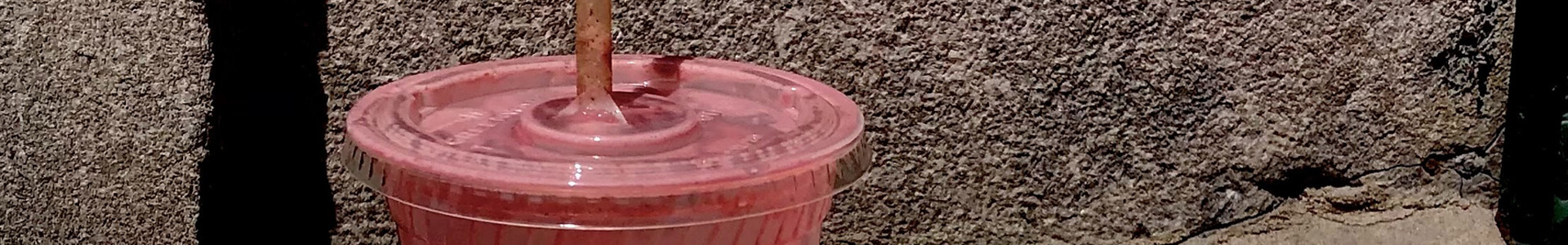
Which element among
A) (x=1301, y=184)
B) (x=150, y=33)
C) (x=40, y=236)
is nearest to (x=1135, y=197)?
(x=1301, y=184)

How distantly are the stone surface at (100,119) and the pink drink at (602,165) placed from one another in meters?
0.34

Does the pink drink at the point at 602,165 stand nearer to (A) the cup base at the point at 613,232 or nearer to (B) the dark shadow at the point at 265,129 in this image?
(A) the cup base at the point at 613,232

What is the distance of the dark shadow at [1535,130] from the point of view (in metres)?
1.17

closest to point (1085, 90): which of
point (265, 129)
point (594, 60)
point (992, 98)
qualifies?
point (992, 98)

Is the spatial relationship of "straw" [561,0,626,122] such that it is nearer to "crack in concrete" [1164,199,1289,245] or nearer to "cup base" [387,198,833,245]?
"cup base" [387,198,833,245]

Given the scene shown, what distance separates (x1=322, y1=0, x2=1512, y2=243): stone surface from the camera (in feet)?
3.50

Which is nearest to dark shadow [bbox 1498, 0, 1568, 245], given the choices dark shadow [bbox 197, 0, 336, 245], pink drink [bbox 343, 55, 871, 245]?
pink drink [bbox 343, 55, 871, 245]

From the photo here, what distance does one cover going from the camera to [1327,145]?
119 centimetres

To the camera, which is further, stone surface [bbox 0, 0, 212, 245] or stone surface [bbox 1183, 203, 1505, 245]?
stone surface [bbox 1183, 203, 1505, 245]

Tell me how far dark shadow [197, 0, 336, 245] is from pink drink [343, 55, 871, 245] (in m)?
0.31

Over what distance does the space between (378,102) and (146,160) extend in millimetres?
445

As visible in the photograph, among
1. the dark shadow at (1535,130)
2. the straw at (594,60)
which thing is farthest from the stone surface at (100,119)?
the dark shadow at (1535,130)

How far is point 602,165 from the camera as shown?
617 mm

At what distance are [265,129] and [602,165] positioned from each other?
0.58m
